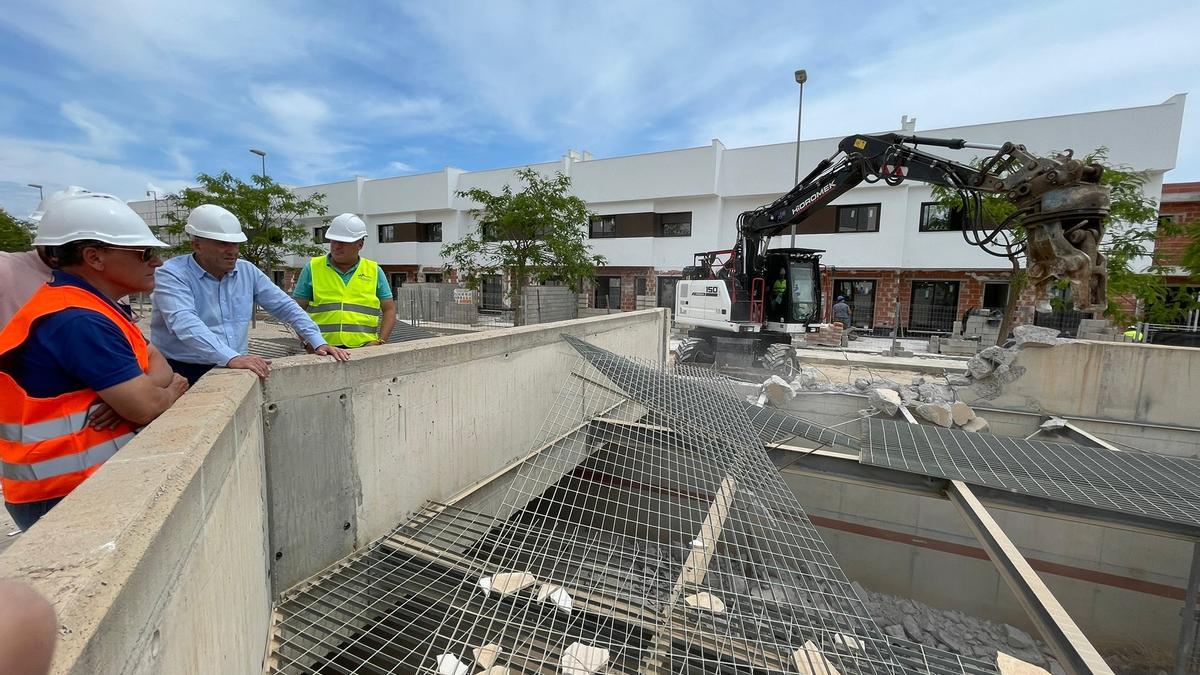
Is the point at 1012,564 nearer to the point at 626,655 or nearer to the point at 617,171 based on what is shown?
the point at 626,655

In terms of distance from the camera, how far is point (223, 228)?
2.75m

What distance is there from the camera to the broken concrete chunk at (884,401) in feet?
25.1

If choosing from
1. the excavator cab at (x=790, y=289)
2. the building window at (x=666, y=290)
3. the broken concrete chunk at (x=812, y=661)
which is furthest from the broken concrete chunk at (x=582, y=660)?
the building window at (x=666, y=290)

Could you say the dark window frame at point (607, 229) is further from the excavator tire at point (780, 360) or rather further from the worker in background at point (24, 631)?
the worker in background at point (24, 631)

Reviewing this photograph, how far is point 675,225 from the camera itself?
24.5 m

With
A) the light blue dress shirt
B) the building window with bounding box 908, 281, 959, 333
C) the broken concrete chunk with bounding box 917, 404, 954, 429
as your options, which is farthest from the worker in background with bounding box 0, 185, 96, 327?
the building window with bounding box 908, 281, 959, 333

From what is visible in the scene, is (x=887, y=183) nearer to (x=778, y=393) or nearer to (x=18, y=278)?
(x=778, y=393)

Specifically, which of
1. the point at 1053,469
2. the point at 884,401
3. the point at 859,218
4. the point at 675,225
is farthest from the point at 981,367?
the point at 675,225

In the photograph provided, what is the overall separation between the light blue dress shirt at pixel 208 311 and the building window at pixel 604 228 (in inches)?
914

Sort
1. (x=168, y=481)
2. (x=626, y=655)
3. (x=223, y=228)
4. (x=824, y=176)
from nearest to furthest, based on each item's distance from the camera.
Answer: (x=168, y=481), (x=626, y=655), (x=223, y=228), (x=824, y=176)

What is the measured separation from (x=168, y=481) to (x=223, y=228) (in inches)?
81.1

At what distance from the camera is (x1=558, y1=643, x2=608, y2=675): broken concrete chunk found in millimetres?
2367

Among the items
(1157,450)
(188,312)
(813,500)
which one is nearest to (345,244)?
(188,312)

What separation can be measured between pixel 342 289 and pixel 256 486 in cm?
183
